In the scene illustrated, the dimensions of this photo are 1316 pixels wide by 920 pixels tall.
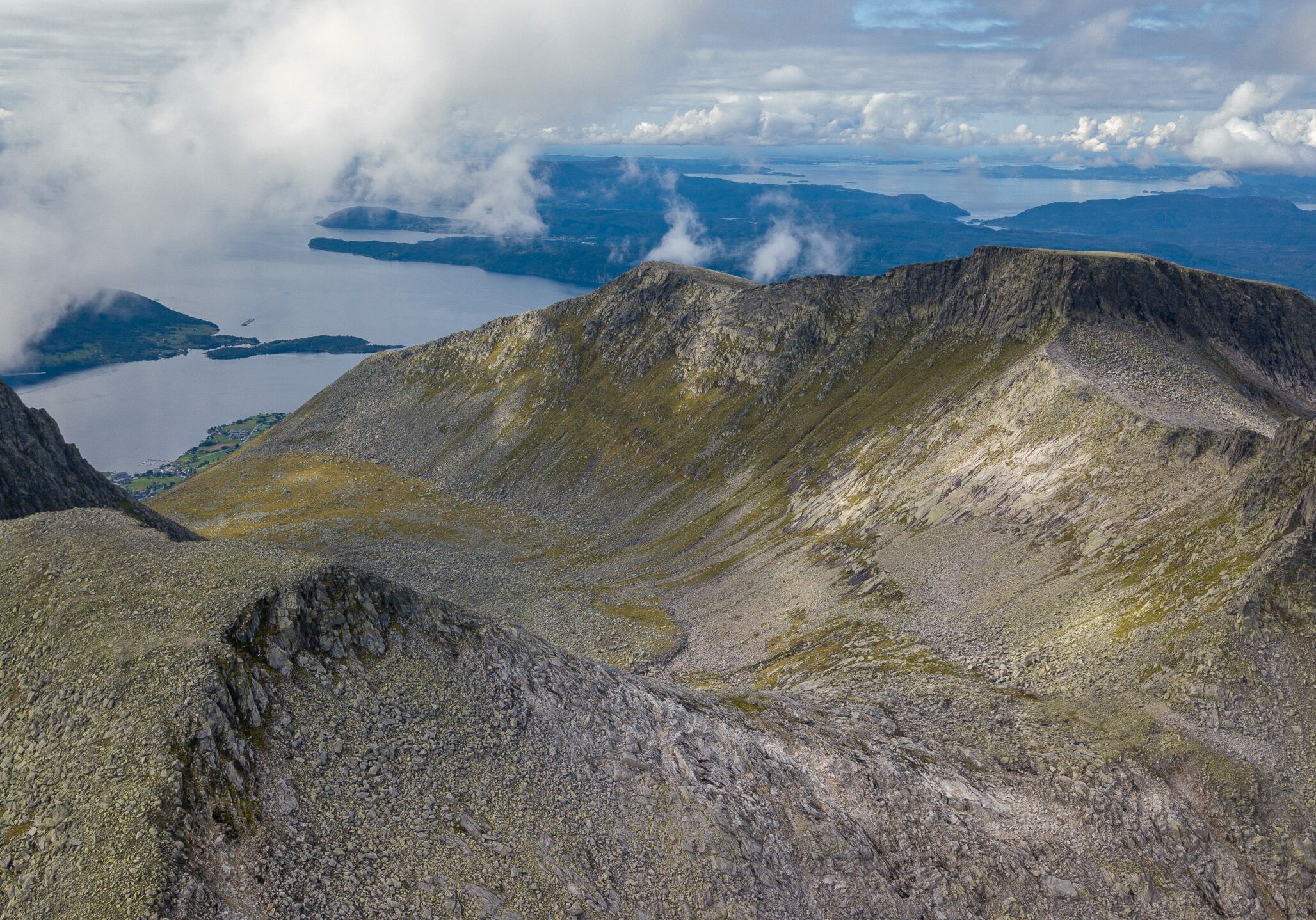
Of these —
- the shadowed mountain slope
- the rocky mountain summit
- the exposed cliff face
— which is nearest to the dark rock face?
the shadowed mountain slope

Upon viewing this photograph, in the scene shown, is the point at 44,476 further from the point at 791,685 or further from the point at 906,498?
the point at 906,498

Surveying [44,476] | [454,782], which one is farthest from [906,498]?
[44,476]

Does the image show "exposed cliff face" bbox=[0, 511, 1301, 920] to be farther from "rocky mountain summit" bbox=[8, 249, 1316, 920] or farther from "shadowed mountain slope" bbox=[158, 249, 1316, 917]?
"shadowed mountain slope" bbox=[158, 249, 1316, 917]

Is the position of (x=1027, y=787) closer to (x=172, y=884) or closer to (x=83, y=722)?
(x=172, y=884)

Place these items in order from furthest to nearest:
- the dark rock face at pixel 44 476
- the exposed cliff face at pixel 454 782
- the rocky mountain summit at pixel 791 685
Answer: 1. the dark rock face at pixel 44 476
2. the rocky mountain summit at pixel 791 685
3. the exposed cliff face at pixel 454 782

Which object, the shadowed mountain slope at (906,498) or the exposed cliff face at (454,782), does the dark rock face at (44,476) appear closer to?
the shadowed mountain slope at (906,498)

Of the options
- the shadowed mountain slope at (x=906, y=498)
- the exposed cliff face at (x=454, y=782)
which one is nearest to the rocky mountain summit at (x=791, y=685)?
the exposed cliff face at (x=454, y=782)
